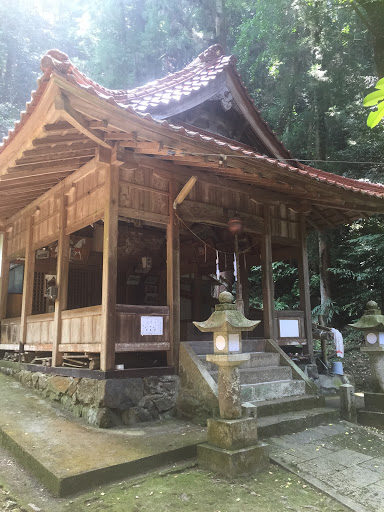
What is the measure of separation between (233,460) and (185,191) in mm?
4507

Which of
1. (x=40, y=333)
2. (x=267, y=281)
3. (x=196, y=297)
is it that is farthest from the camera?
(x=196, y=297)

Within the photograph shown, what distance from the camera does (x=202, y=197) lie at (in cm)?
784

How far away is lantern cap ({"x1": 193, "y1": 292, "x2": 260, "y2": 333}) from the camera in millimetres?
4891

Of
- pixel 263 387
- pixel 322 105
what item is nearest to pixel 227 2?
pixel 322 105

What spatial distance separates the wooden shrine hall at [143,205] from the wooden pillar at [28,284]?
0.03 metres

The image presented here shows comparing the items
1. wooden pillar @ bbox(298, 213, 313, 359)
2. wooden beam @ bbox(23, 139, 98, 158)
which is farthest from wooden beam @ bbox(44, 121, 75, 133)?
wooden pillar @ bbox(298, 213, 313, 359)

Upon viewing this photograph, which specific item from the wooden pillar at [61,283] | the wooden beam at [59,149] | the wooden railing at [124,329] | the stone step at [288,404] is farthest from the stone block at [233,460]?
the wooden beam at [59,149]

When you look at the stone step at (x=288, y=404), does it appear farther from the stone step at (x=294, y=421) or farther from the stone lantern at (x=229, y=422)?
the stone lantern at (x=229, y=422)

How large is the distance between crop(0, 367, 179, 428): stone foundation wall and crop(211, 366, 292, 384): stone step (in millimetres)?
923

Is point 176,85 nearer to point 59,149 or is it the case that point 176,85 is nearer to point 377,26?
→ point 59,149

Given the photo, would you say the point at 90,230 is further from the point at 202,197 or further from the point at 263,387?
the point at 263,387

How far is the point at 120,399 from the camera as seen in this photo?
235 inches

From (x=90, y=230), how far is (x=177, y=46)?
63.2 ft

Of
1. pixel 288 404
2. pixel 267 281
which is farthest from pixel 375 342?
pixel 267 281
